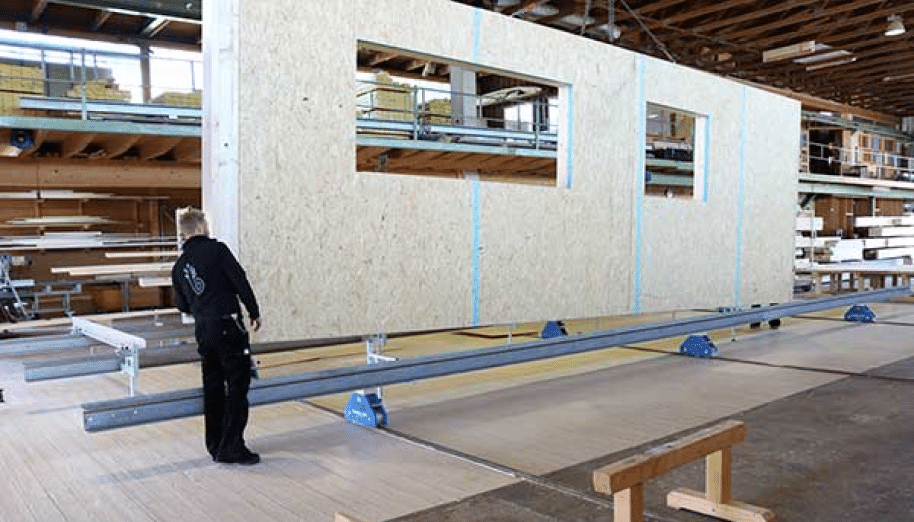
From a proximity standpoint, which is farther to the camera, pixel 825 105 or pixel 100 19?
pixel 825 105

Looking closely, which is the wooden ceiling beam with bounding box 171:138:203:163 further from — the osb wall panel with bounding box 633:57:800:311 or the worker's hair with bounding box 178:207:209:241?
the osb wall panel with bounding box 633:57:800:311

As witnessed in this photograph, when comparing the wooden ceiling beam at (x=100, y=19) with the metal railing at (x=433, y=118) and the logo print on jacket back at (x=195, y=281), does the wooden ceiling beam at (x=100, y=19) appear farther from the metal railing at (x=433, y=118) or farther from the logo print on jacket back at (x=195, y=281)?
the logo print on jacket back at (x=195, y=281)

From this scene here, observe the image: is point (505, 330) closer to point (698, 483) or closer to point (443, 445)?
point (443, 445)

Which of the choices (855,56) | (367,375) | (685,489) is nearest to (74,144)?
(367,375)

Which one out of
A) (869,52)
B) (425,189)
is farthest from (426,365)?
(869,52)

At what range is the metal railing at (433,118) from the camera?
12242 millimetres

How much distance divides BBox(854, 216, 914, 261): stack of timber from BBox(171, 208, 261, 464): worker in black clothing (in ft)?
69.8

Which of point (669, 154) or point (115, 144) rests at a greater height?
point (669, 154)

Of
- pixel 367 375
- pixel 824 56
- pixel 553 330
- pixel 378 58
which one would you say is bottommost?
pixel 553 330

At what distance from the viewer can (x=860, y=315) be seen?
12.2 metres

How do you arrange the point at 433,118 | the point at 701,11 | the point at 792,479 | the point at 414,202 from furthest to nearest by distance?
the point at 433,118
the point at 701,11
the point at 414,202
the point at 792,479

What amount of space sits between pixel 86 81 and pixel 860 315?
13.0 meters

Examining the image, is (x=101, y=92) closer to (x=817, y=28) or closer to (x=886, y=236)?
(x=817, y=28)

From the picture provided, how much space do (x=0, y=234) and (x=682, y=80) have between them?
34.5ft
